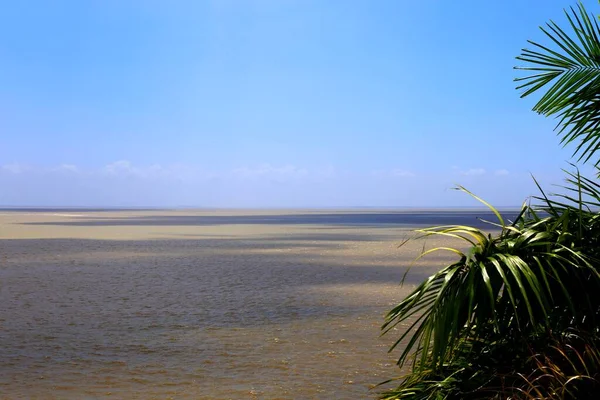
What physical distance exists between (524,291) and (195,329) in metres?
6.94

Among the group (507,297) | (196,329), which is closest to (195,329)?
(196,329)

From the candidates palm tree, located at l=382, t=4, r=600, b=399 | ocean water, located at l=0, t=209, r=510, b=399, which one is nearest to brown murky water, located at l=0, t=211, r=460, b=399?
ocean water, located at l=0, t=209, r=510, b=399

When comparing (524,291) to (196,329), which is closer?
(524,291)

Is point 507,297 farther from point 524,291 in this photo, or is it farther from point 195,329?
point 195,329

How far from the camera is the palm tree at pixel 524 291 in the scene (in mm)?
4133

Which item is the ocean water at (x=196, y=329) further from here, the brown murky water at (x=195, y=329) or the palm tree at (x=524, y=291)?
the palm tree at (x=524, y=291)

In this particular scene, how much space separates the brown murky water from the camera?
6.98m

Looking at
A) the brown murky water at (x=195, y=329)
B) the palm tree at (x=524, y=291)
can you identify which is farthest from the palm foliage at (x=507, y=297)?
the brown murky water at (x=195, y=329)

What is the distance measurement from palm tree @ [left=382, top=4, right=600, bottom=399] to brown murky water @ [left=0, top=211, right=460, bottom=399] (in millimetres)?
2003

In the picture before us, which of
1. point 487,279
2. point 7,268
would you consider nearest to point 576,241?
point 487,279

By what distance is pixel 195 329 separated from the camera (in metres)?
10.0

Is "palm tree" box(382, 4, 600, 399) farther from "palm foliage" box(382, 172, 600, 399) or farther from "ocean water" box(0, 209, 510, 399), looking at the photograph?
"ocean water" box(0, 209, 510, 399)

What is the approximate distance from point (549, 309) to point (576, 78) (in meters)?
1.88

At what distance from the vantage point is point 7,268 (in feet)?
63.1
